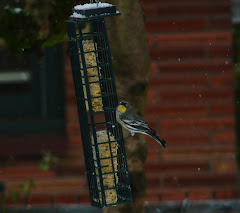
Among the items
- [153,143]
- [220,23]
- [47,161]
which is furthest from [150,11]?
[47,161]

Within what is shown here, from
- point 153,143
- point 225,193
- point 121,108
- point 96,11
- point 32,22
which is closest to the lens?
point 96,11

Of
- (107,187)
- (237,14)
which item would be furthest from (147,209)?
(107,187)

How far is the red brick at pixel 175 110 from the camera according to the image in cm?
642

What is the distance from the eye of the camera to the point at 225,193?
258 inches

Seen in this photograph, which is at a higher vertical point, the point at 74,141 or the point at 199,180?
the point at 74,141

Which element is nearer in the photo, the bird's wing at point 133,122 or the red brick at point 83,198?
the bird's wing at point 133,122

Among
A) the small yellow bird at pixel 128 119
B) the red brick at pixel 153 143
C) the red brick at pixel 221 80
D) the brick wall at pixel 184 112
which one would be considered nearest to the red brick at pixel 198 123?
the brick wall at pixel 184 112

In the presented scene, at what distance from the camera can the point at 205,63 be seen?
255 inches

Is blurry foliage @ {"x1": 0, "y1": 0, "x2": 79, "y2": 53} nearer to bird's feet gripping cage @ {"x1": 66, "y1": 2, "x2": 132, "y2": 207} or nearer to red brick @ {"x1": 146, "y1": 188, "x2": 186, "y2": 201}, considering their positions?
bird's feet gripping cage @ {"x1": 66, "y1": 2, "x2": 132, "y2": 207}

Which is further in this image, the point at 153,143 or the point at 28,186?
the point at 28,186

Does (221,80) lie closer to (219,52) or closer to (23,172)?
(219,52)

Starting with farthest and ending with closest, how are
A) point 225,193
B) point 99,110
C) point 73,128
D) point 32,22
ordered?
point 225,193, point 73,128, point 32,22, point 99,110

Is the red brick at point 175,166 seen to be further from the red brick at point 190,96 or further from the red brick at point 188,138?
the red brick at point 190,96

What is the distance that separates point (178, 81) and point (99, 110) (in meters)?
2.53
